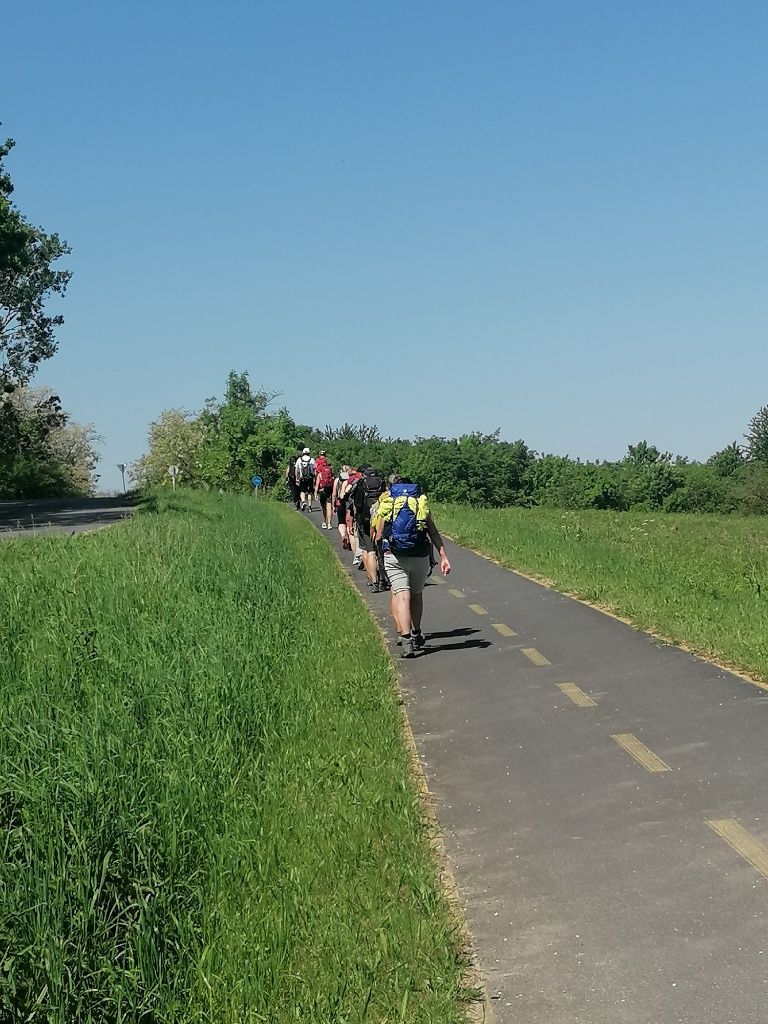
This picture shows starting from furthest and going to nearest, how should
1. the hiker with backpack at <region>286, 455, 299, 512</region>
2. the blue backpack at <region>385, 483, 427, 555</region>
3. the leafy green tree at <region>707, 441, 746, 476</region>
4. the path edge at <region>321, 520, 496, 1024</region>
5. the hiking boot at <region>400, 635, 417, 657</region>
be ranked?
1. the leafy green tree at <region>707, 441, 746, 476</region>
2. the hiker with backpack at <region>286, 455, 299, 512</region>
3. the blue backpack at <region>385, 483, 427, 555</region>
4. the hiking boot at <region>400, 635, 417, 657</region>
5. the path edge at <region>321, 520, 496, 1024</region>

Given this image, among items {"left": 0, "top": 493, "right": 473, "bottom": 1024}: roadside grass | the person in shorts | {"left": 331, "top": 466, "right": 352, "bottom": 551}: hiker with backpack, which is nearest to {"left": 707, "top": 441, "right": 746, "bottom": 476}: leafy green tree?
the person in shorts

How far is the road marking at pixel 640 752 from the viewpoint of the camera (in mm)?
7968

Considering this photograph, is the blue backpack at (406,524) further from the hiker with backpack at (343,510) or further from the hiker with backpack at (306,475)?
the hiker with backpack at (306,475)

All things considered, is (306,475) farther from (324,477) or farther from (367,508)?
(367,508)

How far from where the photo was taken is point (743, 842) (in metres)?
6.32

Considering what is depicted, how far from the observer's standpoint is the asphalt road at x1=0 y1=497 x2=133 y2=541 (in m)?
31.8

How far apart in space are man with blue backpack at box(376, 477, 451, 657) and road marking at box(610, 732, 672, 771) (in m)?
4.60

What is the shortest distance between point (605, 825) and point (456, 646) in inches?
282

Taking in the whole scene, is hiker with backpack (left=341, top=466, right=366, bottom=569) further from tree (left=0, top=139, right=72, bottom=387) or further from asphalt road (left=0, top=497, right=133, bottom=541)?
tree (left=0, top=139, right=72, bottom=387)

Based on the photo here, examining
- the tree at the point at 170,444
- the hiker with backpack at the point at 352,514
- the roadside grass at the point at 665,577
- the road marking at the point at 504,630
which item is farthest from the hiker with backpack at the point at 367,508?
the tree at the point at 170,444

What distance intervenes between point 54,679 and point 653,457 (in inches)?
3594

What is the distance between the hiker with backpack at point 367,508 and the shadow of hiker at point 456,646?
17.9ft

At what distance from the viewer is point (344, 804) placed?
7121 millimetres

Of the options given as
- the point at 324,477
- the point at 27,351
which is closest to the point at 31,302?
the point at 27,351
